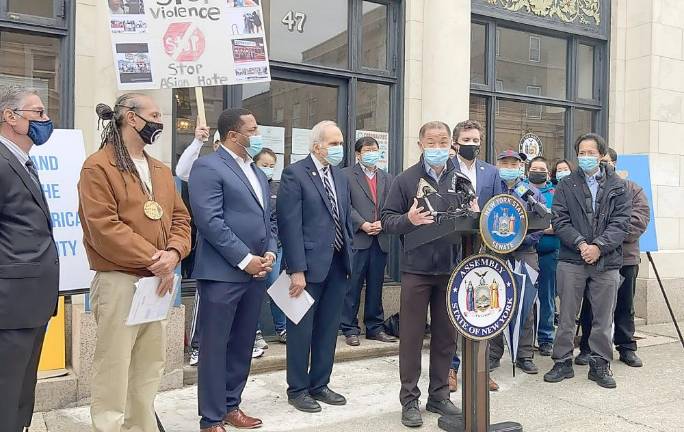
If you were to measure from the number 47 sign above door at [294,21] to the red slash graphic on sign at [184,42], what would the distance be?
7.62 ft

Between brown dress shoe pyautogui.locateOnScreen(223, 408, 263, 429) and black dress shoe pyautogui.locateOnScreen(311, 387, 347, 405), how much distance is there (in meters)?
0.66

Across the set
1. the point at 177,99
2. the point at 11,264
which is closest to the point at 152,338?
the point at 11,264

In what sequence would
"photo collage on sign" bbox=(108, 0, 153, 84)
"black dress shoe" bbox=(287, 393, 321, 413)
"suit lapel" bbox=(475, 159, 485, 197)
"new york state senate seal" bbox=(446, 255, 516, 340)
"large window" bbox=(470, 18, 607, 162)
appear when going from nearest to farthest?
1. "new york state senate seal" bbox=(446, 255, 516, 340)
2. "photo collage on sign" bbox=(108, 0, 153, 84)
3. "black dress shoe" bbox=(287, 393, 321, 413)
4. "suit lapel" bbox=(475, 159, 485, 197)
5. "large window" bbox=(470, 18, 607, 162)

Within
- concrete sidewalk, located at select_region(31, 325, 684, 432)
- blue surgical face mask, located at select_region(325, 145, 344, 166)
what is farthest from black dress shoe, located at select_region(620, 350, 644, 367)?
blue surgical face mask, located at select_region(325, 145, 344, 166)

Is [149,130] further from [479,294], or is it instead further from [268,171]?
[268,171]

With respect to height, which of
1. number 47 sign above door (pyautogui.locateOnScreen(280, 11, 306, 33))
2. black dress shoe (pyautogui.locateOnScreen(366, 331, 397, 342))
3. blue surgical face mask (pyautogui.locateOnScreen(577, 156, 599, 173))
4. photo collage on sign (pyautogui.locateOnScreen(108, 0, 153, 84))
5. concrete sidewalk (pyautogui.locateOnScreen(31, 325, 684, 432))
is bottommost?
concrete sidewalk (pyautogui.locateOnScreen(31, 325, 684, 432))

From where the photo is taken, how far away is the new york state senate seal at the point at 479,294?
4.24m

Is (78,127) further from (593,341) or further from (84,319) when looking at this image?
(593,341)

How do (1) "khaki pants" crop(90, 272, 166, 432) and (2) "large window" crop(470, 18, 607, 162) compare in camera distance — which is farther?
(2) "large window" crop(470, 18, 607, 162)

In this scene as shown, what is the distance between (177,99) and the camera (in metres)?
6.25

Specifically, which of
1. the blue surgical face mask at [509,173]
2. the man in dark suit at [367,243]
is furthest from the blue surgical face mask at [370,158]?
the blue surgical face mask at [509,173]

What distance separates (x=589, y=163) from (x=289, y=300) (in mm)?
2920

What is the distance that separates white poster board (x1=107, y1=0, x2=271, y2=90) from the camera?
4.66m

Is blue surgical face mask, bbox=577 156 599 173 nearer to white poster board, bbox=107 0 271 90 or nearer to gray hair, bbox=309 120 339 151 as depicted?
gray hair, bbox=309 120 339 151
